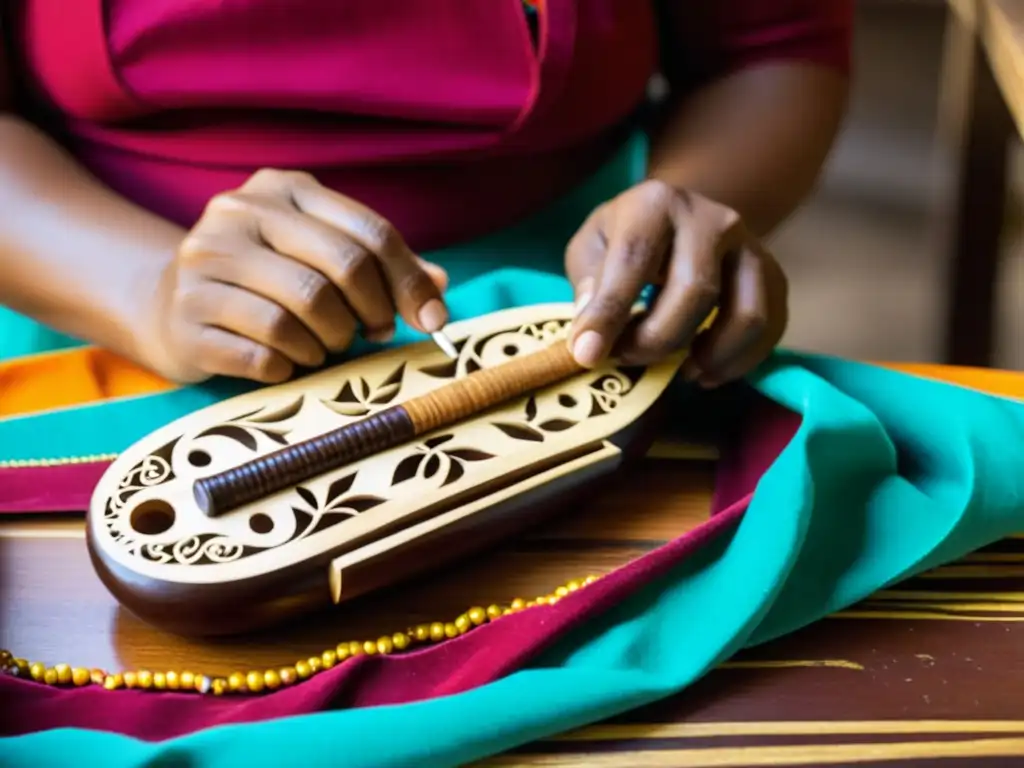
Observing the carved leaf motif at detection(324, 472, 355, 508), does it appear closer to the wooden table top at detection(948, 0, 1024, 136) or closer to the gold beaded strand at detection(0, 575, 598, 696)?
the gold beaded strand at detection(0, 575, 598, 696)

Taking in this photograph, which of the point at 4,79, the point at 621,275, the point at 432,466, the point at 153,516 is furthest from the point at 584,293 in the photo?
the point at 4,79

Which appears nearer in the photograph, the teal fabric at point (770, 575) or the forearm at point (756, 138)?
the teal fabric at point (770, 575)

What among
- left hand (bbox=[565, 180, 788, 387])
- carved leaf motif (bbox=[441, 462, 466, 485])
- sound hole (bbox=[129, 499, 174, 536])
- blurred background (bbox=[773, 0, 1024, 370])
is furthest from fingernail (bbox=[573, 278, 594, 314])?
blurred background (bbox=[773, 0, 1024, 370])

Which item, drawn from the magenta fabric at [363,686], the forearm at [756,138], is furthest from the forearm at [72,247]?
the forearm at [756,138]

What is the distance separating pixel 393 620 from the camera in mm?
441

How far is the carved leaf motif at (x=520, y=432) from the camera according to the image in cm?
49

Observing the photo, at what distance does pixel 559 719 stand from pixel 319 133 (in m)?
0.40

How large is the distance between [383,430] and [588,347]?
0.11 metres

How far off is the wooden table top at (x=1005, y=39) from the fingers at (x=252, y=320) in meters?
0.49

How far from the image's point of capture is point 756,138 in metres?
0.70

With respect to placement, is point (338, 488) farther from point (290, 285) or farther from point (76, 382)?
point (76, 382)

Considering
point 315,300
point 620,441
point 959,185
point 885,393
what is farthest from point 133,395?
point 959,185

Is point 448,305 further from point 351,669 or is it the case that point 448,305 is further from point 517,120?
point 351,669

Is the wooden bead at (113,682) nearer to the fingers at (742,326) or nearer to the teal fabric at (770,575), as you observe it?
the teal fabric at (770,575)
